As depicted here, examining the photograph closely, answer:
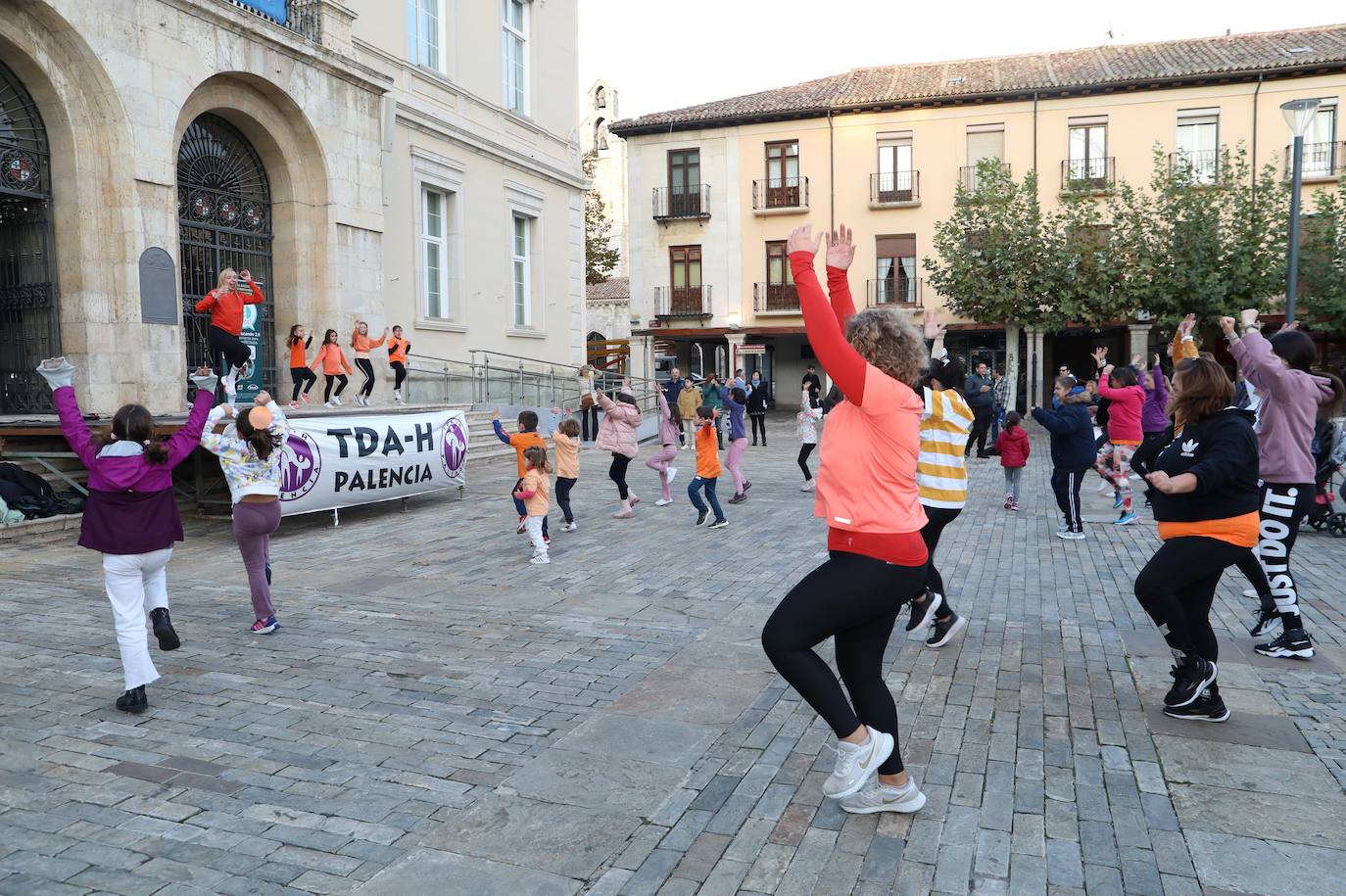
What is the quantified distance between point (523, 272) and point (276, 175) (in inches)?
349

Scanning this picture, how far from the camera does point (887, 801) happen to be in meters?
3.54

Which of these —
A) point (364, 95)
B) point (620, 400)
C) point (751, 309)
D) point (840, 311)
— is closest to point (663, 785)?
point (840, 311)

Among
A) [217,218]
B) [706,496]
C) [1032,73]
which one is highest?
[1032,73]

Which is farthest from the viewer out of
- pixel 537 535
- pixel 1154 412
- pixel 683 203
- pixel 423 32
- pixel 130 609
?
pixel 683 203

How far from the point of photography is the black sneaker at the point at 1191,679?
448 centimetres

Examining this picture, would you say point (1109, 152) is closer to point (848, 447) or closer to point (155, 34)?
point (155, 34)

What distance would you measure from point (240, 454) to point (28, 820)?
3.02m

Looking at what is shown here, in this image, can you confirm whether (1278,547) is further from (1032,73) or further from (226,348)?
(1032,73)

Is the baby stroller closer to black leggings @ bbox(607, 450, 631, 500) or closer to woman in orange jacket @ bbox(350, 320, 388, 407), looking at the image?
black leggings @ bbox(607, 450, 631, 500)

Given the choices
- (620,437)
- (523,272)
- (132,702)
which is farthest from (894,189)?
(132,702)

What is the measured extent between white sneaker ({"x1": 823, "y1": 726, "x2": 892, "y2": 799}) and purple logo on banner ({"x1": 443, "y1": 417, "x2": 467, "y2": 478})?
9751 mm

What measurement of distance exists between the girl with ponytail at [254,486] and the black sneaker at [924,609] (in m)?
4.17

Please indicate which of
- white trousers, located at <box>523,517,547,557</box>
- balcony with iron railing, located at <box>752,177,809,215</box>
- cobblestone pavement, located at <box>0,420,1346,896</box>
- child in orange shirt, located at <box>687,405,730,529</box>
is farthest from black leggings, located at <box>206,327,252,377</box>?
balcony with iron railing, located at <box>752,177,809,215</box>

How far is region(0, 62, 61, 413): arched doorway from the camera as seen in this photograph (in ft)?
39.5
